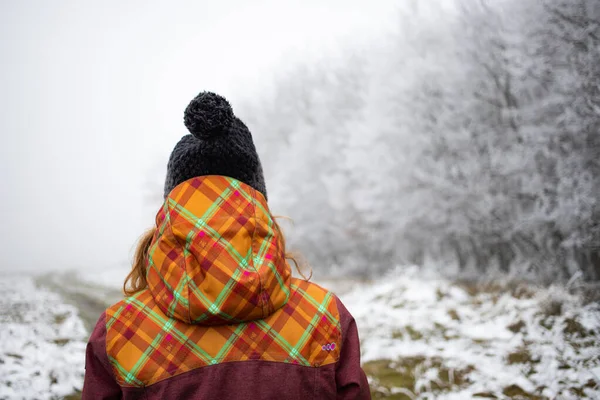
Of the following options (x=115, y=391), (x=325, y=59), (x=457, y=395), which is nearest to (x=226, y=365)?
(x=115, y=391)

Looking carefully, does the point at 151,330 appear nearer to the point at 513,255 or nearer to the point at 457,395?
the point at 457,395

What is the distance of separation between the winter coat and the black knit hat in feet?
0.22

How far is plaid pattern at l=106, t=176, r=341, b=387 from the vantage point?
4.44ft

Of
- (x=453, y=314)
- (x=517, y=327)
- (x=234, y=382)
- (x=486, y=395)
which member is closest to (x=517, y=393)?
(x=486, y=395)

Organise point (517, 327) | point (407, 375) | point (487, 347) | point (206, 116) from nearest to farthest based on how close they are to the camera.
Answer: point (206, 116)
point (407, 375)
point (487, 347)
point (517, 327)

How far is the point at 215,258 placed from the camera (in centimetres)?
136

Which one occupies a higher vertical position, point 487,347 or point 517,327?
point 517,327

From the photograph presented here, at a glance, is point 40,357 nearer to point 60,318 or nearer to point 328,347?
point 60,318

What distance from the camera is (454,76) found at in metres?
12.7

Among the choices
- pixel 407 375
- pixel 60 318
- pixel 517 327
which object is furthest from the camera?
pixel 60 318

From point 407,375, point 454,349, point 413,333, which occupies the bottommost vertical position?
point 413,333

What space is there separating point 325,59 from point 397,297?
18172 millimetres

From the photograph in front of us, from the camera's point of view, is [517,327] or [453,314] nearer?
[517,327]

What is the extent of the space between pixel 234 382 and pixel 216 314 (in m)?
0.27
